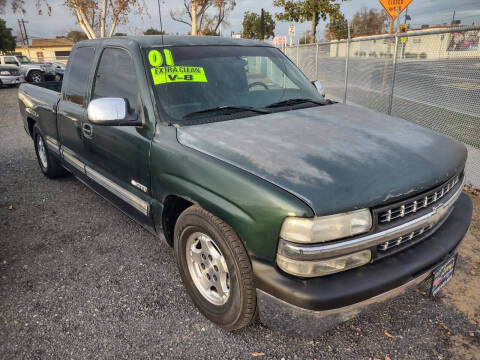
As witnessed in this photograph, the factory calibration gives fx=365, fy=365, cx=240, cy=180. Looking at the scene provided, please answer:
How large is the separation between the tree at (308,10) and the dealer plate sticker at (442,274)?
2500cm

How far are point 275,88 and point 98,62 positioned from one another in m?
1.59

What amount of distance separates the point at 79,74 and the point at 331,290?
327cm

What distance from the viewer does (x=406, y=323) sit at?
240 centimetres

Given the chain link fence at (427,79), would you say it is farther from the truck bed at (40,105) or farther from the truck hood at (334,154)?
the truck bed at (40,105)

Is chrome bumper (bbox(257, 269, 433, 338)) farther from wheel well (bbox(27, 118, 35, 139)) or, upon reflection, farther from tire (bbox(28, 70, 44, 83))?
tire (bbox(28, 70, 44, 83))

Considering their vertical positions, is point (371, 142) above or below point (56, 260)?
above

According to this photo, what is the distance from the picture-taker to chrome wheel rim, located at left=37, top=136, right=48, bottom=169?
16.6ft

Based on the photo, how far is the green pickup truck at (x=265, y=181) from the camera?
5.67 feet

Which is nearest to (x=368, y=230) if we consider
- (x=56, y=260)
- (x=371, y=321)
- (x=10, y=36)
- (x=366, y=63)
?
(x=371, y=321)

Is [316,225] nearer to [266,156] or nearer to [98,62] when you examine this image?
[266,156]

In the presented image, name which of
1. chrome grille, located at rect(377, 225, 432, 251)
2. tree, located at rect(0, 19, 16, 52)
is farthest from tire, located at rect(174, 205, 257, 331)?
tree, located at rect(0, 19, 16, 52)

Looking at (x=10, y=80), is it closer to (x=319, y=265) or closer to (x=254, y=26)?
(x=319, y=265)

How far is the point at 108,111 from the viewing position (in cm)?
247

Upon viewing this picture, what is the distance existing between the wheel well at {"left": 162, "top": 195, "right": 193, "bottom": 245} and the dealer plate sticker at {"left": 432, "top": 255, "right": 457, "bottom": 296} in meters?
1.55
